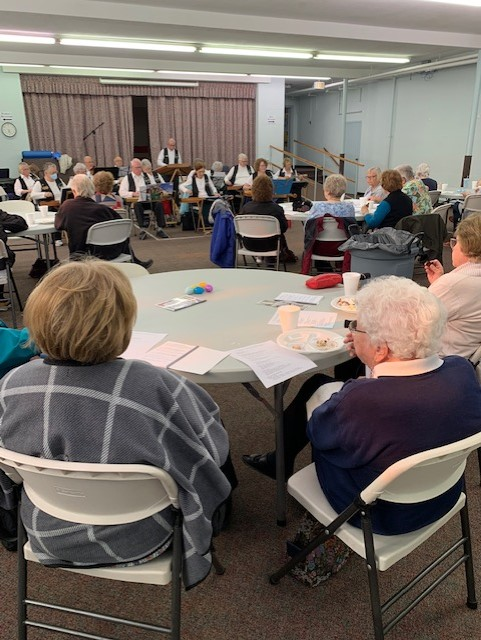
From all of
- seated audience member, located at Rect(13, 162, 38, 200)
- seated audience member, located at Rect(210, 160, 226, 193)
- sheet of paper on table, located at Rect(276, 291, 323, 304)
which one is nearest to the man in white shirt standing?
seated audience member, located at Rect(13, 162, 38, 200)

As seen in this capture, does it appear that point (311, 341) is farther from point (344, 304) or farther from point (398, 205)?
point (398, 205)

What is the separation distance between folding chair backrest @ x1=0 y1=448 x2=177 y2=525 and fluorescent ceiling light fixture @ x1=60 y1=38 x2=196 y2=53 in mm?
8256

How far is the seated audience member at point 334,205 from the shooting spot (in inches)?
181

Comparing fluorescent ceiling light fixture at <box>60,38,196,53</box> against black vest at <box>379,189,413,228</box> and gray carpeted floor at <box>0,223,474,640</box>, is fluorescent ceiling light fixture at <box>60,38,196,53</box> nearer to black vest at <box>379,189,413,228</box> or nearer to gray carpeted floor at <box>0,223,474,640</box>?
black vest at <box>379,189,413,228</box>

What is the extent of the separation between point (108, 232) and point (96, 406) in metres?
3.40

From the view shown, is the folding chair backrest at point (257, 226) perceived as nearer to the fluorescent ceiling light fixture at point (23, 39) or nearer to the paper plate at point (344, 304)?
the paper plate at point (344, 304)

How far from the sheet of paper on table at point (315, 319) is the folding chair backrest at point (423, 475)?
78cm

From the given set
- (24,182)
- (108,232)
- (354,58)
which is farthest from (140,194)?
(354,58)

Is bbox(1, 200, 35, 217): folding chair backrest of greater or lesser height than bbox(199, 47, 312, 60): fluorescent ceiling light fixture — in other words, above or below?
below

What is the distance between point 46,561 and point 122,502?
12.8 inches

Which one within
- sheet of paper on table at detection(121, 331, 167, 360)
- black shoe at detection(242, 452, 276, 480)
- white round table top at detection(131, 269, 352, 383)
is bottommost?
black shoe at detection(242, 452, 276, 480)

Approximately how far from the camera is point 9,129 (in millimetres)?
11039

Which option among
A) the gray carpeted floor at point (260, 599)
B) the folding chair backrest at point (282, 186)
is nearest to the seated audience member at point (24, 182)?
the folding chair backrest at point (282, 186)

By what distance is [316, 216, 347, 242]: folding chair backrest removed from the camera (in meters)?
4.57
